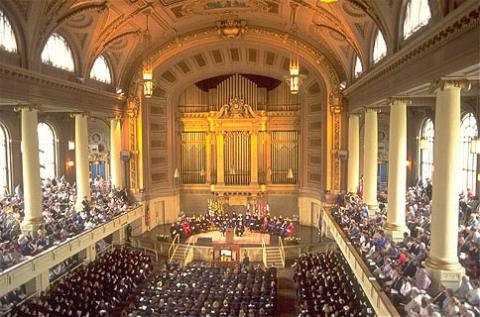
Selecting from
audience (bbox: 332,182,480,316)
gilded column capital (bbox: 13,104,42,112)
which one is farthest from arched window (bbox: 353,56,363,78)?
gilded column capital (bbox: 13,104,42,112)

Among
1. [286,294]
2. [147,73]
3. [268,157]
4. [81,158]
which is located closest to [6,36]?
[147,73]

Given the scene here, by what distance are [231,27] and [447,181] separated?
1626 cm

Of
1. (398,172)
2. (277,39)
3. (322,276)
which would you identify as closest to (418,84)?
(398,172)

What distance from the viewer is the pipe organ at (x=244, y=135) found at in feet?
92.1

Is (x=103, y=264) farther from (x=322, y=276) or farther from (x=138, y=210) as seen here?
(x=322, y=276)

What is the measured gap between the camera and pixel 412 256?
11648mm

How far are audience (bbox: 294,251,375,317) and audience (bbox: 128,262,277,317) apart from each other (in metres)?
1.22

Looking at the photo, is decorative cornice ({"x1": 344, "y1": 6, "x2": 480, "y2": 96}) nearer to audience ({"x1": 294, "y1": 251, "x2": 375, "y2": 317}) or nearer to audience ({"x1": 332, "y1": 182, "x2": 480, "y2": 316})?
audience ({"x1": 332, "y1": 182, "x2": 480, "y2": 316})

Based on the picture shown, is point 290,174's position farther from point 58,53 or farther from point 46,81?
point 46,81

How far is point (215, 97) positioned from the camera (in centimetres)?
2878

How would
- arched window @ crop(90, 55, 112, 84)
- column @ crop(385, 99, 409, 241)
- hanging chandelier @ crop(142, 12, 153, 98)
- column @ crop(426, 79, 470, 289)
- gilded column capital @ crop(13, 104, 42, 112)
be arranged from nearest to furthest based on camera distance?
column @ crop(426, 79, 470, 289)
column @ crop(385, 99, 409, 241)
hanging chandelier @ crop(142, 12, 153, 98)
gilded column capital @ crop(13, 104, 42, 112)
arched window @ crop(90, 55, 112, 84)

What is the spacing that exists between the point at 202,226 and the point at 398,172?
14.3 metres

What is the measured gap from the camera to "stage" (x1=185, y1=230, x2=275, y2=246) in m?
23.1

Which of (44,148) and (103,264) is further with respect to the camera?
(44,148)
